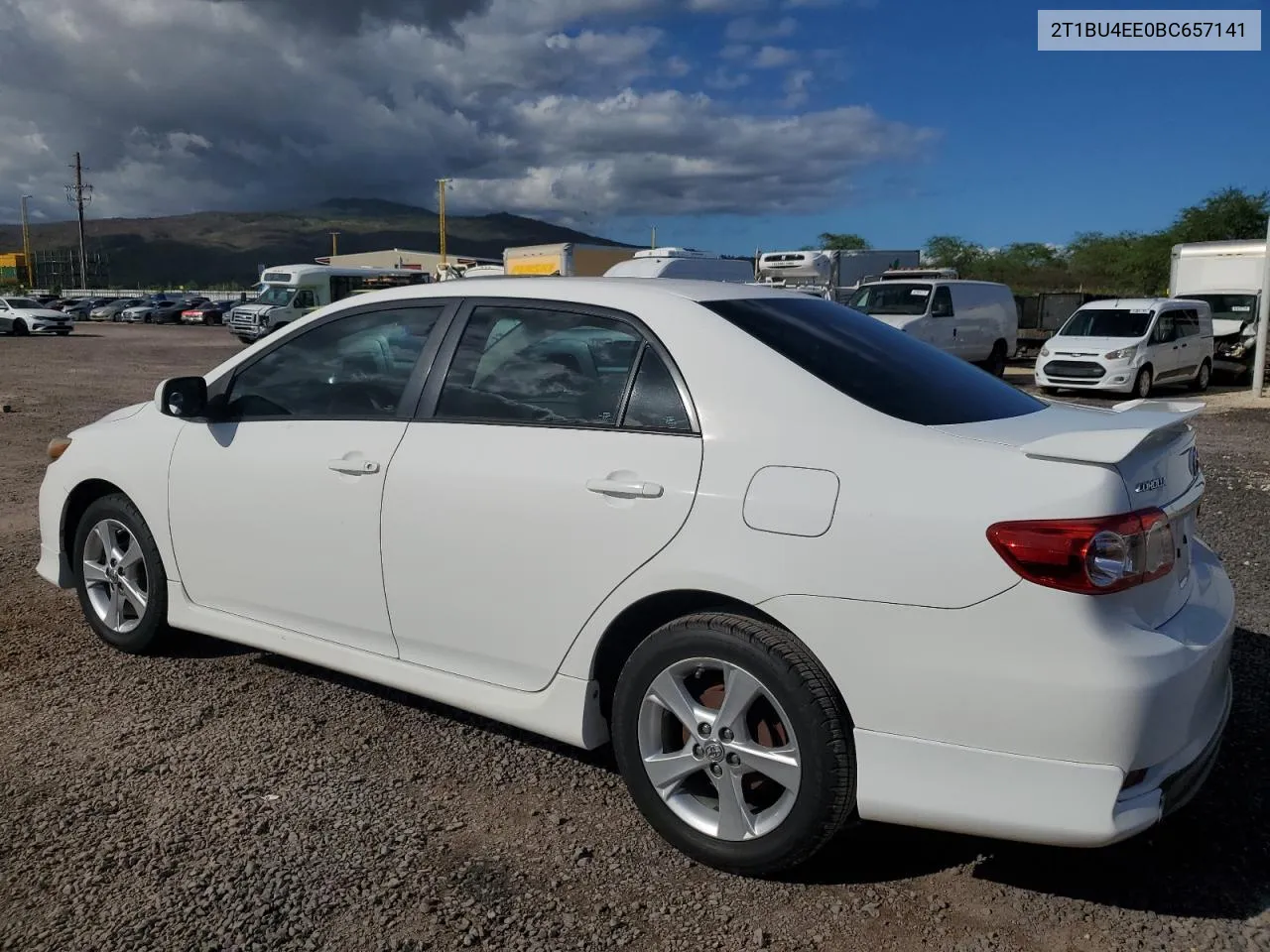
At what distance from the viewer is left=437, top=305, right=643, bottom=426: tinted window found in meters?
3.33

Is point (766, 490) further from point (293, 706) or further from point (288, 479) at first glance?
point (293, 706)

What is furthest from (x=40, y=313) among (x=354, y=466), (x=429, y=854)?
(x=429, y=854)

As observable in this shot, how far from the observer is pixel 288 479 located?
3.85 metres

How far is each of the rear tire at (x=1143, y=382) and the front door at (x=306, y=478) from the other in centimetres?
1790

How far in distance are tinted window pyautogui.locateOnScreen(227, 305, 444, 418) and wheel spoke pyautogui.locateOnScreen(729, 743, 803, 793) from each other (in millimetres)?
1703

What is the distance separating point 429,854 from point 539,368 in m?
1.54

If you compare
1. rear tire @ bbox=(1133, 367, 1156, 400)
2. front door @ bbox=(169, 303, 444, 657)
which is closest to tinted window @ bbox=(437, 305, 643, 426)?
front door @ bbox=(169, 303, 444, 657)

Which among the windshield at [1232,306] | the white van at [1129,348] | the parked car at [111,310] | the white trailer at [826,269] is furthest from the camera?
the parked car at [111,310]

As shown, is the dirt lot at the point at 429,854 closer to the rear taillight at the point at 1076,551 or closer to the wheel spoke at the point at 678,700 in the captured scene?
the wheel spoke at the point at 678,700

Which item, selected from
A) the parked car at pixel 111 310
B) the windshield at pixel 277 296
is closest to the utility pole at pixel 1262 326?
the windshield at pixel 277 296

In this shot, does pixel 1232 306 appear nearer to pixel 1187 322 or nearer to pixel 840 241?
pixel 1187 322

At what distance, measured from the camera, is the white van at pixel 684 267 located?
59.0 ft

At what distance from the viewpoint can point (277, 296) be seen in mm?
37750

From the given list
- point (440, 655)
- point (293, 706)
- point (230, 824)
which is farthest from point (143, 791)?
point (440, 655)
